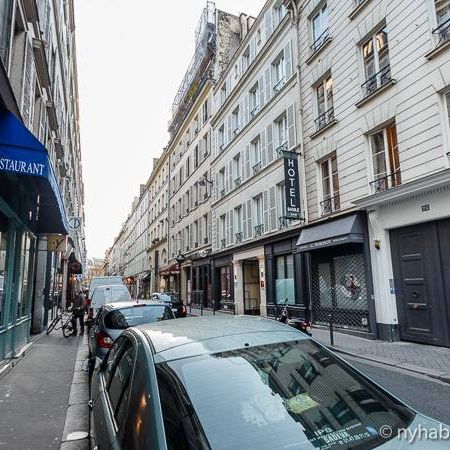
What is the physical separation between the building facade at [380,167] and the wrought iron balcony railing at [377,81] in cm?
4

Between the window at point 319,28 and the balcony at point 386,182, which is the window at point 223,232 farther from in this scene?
the balcony at point 386,182

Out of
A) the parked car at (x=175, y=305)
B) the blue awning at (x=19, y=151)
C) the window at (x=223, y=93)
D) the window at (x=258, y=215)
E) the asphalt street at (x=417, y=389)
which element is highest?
the window at (x=223, y=93)

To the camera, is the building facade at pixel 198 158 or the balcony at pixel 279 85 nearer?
the balcony at pixel 279 85

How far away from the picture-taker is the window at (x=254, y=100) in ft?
68.7

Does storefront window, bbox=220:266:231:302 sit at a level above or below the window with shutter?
below

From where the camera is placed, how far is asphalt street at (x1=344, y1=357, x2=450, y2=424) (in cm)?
516

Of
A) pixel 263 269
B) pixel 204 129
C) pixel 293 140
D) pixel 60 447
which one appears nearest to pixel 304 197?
pixel 293 140

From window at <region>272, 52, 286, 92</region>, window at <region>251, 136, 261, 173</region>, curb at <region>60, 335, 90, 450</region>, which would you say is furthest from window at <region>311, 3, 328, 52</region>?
curb at <region>60, 335, 90, 450</region>

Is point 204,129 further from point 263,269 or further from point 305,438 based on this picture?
point 305,438

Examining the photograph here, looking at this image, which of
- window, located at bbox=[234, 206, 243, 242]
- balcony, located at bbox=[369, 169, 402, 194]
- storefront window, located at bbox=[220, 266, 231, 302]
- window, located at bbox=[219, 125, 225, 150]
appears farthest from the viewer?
window, located at bbox=[219, 125, 225, 150]

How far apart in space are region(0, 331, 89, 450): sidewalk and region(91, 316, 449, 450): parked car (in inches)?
80.7

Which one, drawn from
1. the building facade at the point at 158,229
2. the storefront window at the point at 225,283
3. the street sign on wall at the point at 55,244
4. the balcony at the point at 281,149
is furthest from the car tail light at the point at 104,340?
the building facade at the point at 158,229

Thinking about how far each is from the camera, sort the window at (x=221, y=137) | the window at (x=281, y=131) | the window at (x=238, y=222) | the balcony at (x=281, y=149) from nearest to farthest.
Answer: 1. the balcony at (x=281, y=149)
2. the window at (x=281, y=131)
3. the window at (x=238, y=222)
4. the window at (x=221, y=137)

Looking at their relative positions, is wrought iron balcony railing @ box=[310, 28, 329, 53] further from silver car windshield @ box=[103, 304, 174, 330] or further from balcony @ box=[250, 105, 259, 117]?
silver car windshield @ box=[103, 304, 174, 330]
